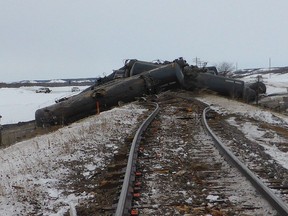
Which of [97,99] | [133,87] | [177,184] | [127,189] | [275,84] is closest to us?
[127,189]

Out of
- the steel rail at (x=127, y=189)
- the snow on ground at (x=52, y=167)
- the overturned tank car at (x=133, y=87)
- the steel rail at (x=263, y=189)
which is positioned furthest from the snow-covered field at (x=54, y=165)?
the overturned tank car at (x=133, y=87)

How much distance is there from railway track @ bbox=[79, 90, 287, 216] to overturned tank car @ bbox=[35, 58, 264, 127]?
11.0 meters

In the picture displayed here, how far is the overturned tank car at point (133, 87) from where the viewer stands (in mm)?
20531

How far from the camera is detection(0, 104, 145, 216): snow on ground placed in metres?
5.71

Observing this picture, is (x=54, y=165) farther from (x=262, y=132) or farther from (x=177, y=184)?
(x=262, y=132)

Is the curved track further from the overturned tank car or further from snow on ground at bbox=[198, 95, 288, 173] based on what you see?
the overturned tank car

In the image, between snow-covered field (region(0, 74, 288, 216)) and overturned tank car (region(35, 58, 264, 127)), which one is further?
overturned tank car (region(35, 58, 264, 127))

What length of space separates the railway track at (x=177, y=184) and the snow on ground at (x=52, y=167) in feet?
1.59

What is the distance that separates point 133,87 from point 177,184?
17622 mm

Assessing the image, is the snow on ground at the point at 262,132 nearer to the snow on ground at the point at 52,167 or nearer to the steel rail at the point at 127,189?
the steel rail at the point at 127,189

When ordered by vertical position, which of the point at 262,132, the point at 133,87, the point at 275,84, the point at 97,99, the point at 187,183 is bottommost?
the point at 275,84

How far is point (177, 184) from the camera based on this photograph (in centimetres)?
641

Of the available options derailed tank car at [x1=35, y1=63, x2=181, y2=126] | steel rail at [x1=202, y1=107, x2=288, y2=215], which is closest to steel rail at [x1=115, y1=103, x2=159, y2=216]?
steel rail at [x1=202, y1=107, x2=288, y2=215]

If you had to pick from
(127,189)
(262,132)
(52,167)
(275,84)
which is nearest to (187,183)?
(127,189)
